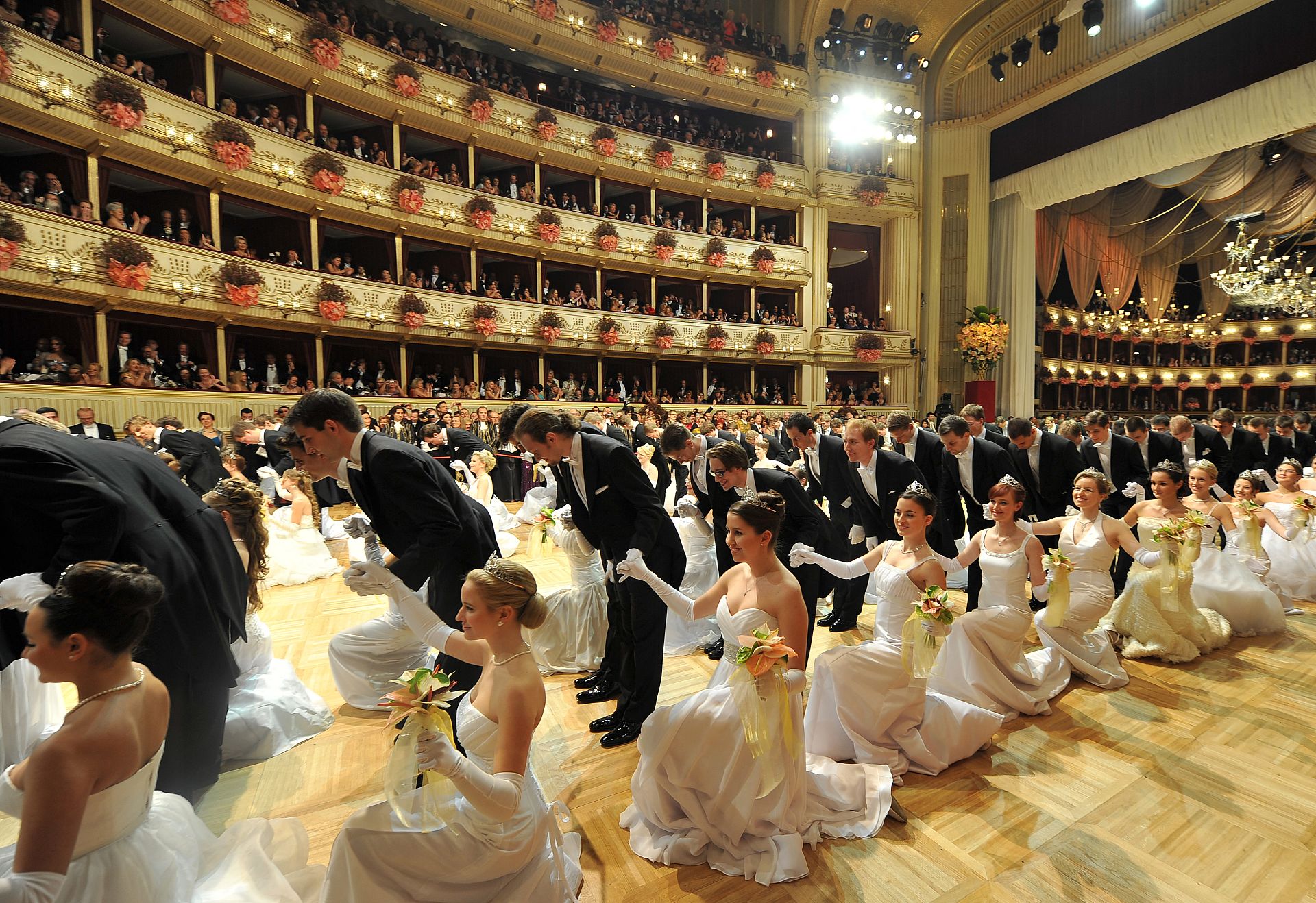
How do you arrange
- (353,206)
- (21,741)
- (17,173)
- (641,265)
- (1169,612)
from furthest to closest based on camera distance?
(641,265) < (353,206) < (17,173) < (1169,612) < (21,741)

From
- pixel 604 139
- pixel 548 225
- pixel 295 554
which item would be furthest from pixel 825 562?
pixel 604 139

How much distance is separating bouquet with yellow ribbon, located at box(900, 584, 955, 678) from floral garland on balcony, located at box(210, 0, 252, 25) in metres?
13.7

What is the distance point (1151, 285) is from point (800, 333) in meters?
14.6

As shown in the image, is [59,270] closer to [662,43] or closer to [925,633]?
[925,633]

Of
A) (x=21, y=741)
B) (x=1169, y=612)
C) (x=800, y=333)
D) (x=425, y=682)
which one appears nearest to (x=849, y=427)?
(x=1169, y=612)

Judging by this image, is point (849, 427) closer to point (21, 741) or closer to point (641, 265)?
→ point (21, 741)

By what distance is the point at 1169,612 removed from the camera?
→ 14.3 feet

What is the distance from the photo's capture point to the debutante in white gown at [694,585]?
4632 mm

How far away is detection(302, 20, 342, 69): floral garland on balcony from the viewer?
11805mm

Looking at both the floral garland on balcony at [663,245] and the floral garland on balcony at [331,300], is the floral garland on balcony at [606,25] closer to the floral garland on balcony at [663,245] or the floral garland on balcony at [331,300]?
the floral garland on balcony at [663,245]

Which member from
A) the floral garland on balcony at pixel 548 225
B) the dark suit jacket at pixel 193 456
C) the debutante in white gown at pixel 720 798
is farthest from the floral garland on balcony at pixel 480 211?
the debutante in white gown at pixel 720 798

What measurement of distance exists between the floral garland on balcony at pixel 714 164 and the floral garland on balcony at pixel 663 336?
13.7 feet

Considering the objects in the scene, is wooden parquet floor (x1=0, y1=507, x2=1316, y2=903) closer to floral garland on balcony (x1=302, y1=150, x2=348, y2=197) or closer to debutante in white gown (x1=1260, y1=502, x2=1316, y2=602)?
debutante in white gown (x1=1260, y1=502, x2=1316, y2=602)

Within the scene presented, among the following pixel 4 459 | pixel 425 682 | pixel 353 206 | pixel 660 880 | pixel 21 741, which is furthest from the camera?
pixel 353 206
